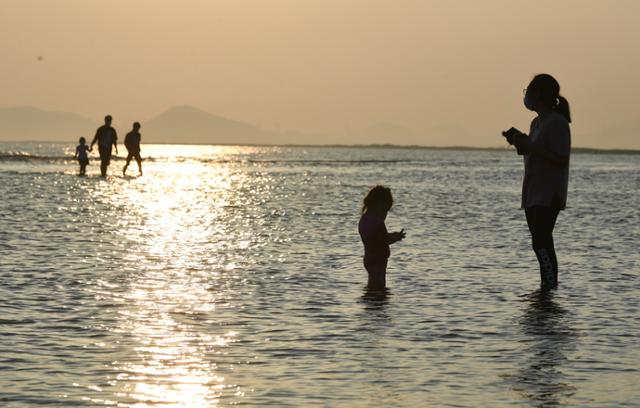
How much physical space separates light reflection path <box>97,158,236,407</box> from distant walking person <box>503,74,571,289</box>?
2794mm

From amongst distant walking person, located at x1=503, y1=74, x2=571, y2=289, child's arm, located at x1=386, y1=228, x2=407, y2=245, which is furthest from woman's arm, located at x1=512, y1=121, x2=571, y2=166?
child's arm, located at x1=386, y1=228, x2=407, y2=245

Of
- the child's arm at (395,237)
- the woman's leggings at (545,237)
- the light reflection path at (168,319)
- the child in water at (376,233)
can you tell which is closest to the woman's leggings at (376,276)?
the child in water at (376,233)

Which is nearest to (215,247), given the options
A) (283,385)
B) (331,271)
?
(331,271)

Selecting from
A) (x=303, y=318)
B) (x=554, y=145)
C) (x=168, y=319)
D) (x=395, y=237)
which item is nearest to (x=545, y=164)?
(x=554, y=145)

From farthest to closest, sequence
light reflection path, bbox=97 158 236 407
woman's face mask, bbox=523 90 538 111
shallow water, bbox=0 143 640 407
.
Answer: woman's face mask, bbox=523 90 538 111, shallow water, bbox=0 143 640 407, light reflection path, bbox=97 158 236 407

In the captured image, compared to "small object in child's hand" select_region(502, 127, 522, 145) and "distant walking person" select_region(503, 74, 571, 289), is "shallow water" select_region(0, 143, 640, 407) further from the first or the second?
"small object in child's hand" select_region(502, 127, 522, 145)

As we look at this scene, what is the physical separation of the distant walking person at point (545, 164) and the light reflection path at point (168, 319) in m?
2.79

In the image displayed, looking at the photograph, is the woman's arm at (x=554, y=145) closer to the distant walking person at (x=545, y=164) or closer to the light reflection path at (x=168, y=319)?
the distant walking person at (x=545, y=164)

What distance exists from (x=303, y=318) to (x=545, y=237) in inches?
106

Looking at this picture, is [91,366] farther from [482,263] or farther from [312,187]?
[312,187]

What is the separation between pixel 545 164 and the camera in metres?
11.4

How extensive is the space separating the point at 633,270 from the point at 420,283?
2645mm

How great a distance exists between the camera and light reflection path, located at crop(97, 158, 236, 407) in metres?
6.81

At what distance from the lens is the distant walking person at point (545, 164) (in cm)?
1125
